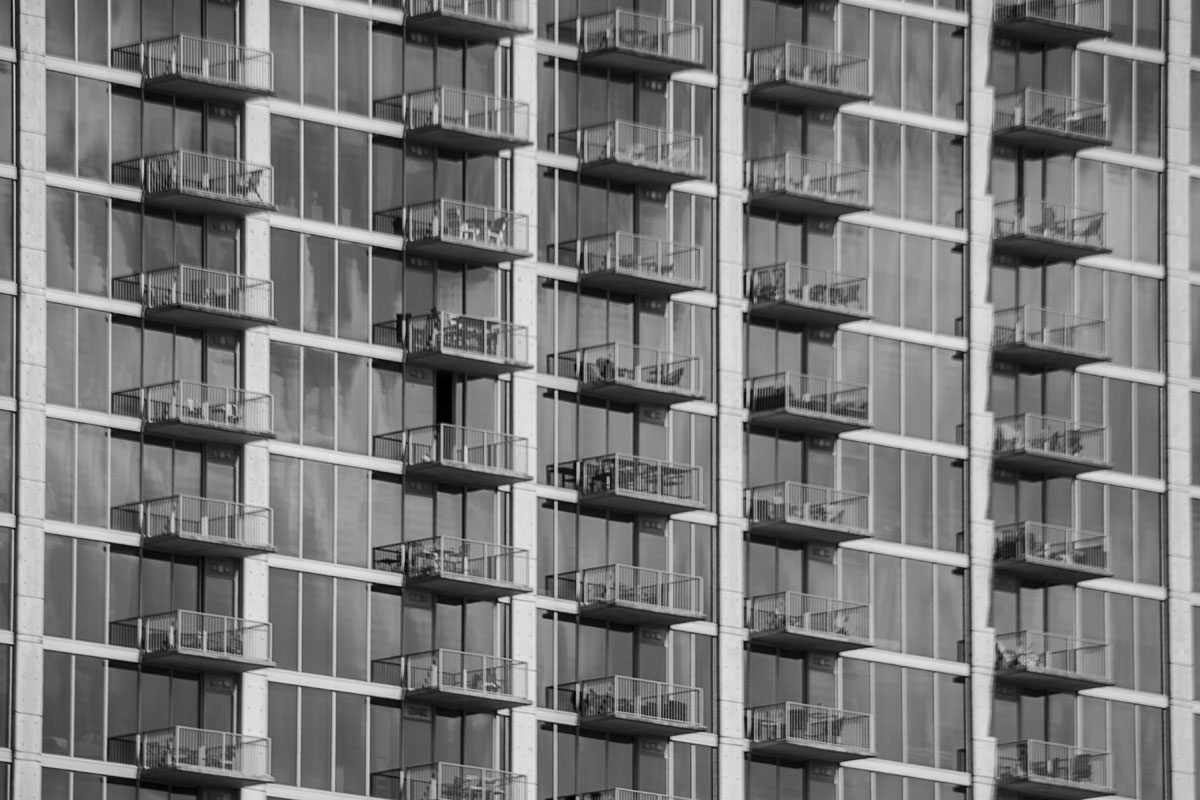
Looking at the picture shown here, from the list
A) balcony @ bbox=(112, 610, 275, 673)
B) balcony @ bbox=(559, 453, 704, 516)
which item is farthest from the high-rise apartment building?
balcony @ bbox=(112, 610, 275, 673)

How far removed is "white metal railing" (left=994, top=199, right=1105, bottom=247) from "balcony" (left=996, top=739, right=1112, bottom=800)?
51.2 feet

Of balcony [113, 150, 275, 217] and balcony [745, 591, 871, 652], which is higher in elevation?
balcony [113, 150, 275, 217]

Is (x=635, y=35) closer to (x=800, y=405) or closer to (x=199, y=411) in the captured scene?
(x=800, y=405)

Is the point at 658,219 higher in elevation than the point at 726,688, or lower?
higher

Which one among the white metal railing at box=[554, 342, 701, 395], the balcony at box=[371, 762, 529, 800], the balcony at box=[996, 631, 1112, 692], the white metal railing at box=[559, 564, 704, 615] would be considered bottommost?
the balcony at box=[371, 762, 529, 800]

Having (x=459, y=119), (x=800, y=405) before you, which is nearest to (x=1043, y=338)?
(x=800, y=405)

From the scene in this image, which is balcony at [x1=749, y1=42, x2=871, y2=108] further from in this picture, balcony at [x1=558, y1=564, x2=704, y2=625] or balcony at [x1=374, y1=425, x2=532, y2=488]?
balcony at [x1=558, y1=564, x2=704, y2=625]

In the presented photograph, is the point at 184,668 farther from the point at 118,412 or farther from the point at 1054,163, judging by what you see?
the point at 1054,163

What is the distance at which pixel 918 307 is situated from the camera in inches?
5266

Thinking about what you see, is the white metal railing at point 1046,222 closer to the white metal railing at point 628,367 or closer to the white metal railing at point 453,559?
the white metal railing at point 628,367

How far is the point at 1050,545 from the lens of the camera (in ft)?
440

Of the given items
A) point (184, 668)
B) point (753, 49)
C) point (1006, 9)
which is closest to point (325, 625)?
point (184, 668)

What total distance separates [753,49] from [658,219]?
21.1 feet

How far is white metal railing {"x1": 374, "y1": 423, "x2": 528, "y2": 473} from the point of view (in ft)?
402
